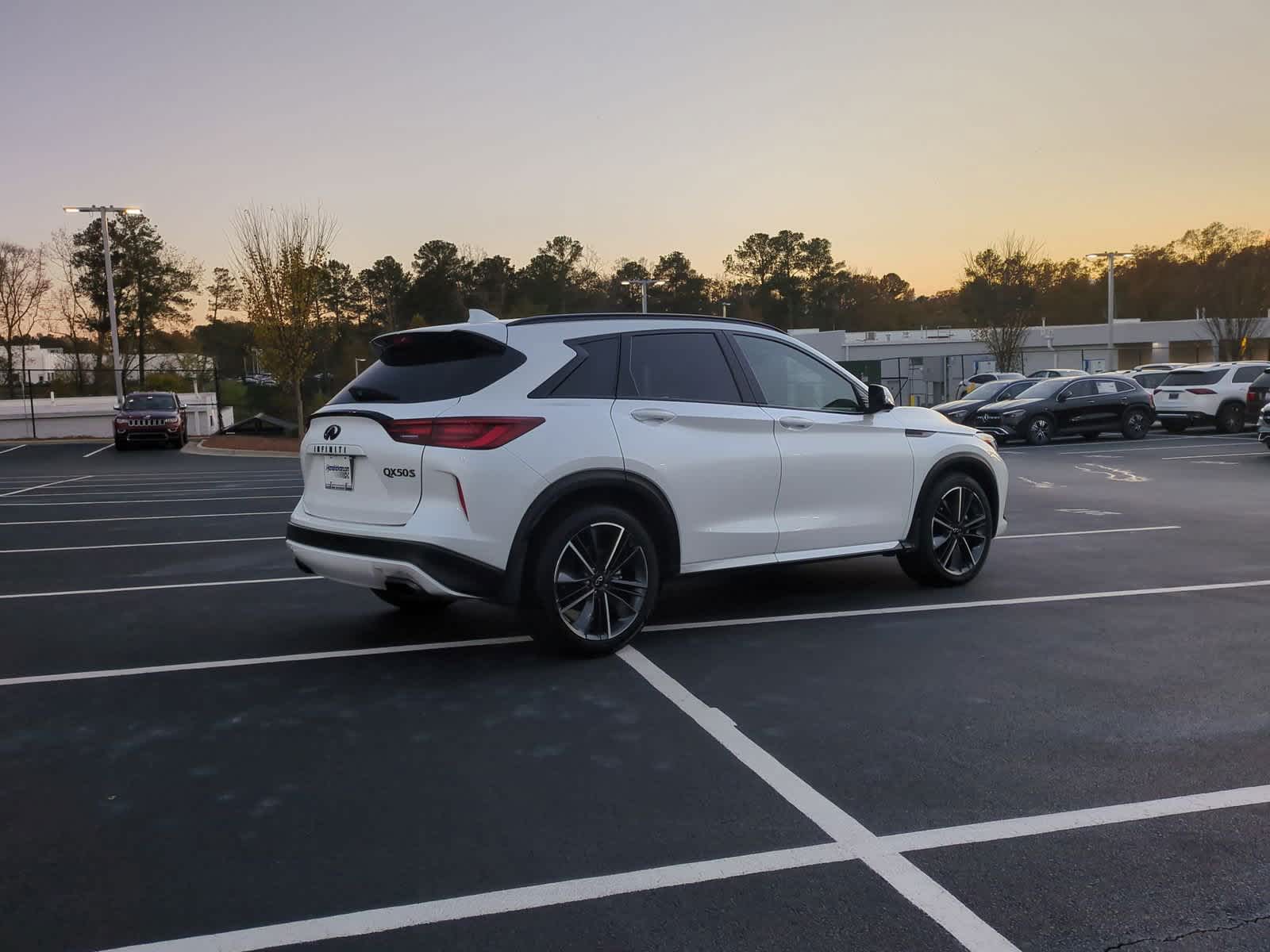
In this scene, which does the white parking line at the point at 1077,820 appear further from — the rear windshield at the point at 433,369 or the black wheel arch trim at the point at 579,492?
the rear windshield at the point at 433,369

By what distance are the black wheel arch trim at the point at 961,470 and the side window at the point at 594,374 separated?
2.51 meters

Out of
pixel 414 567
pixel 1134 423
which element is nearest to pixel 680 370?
pixel 414 567

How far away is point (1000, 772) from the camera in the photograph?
405 centimetres

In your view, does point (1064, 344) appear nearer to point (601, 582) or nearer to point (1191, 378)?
point (1191, 378)

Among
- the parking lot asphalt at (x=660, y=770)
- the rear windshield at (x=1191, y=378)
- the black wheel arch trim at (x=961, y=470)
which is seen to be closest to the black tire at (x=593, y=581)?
the parking lot asphalt at (x=660, y=770)

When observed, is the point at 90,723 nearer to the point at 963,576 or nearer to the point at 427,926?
the point at 427,926

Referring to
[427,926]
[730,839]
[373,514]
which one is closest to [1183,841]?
[730,839]

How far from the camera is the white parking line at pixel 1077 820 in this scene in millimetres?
3465

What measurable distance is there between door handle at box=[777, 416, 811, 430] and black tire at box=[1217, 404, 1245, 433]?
23.7 meters

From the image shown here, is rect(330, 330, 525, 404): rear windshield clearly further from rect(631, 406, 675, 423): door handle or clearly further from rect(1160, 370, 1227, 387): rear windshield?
rect(1160, 370, 1227, 387): rear windshield

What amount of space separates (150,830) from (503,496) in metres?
2.25

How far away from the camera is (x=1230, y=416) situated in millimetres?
26297

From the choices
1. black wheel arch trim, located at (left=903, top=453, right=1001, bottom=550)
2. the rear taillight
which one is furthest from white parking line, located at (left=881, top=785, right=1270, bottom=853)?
black wheel arch trim, located at (left=903, top=453, right=1001, bottom=550)

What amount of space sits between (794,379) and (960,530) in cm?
178
